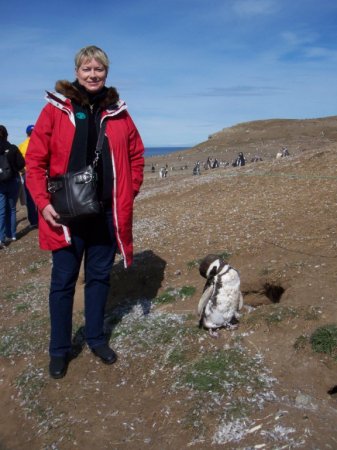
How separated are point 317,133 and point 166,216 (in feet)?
149

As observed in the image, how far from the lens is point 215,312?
533 cm

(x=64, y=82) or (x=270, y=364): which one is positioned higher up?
(x=64, y=82)

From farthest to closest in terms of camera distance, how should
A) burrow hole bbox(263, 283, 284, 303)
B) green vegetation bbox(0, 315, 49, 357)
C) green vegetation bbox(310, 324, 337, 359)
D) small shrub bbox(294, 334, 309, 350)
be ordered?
burrow hole bbox(263, 283, 284, 303), green vegetation bbox(0, 315, 49, 357), small shrub bbox(294, 334, 309, 350), green vegetation bbox(310, 324, 337, 359)

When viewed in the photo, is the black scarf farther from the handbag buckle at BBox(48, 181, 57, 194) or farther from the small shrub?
the small shrub

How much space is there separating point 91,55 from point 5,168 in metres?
6.43

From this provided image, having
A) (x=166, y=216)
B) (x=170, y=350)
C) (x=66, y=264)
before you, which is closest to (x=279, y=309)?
(x=170, y=350)

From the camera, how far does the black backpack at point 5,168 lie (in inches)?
398

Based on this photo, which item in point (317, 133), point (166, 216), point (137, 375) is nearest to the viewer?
point (137, 375)

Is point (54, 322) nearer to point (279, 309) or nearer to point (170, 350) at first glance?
point (170, 350)

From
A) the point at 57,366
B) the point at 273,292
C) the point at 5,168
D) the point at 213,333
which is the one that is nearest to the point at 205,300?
the point at 213,333

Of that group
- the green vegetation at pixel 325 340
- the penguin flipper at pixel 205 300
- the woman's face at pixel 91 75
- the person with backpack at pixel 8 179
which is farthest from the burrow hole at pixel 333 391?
the person with backpack at pixel 8 179

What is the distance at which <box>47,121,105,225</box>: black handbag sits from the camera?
14.5ft

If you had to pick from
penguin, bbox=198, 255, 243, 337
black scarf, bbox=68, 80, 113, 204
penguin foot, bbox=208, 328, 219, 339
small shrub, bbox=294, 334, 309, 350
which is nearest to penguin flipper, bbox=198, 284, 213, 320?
penguin, bbox=198, 255, 243, 337

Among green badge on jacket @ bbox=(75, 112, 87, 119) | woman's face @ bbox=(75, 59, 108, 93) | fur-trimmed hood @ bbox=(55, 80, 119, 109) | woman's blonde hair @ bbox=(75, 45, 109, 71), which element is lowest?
green badge on jacket @ bbox=(75, 112, 87, 119)
